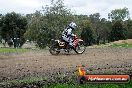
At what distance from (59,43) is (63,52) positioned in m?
0.68

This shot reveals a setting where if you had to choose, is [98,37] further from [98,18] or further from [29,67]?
[29,67]

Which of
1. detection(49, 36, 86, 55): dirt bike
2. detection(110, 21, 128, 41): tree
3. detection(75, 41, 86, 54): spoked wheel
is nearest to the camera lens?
detection(49, 36, 86, 55): dirt bike

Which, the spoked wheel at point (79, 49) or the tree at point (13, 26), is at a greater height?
the tree at point (13, 26)

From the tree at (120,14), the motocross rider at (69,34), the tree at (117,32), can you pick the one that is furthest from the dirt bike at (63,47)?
the tree at (120,14)

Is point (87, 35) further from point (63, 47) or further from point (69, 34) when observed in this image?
point (69, 34)

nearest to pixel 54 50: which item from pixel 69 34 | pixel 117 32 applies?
pixel 69 34

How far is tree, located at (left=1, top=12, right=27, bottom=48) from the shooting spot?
7476 cm

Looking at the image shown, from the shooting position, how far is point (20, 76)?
1169cm

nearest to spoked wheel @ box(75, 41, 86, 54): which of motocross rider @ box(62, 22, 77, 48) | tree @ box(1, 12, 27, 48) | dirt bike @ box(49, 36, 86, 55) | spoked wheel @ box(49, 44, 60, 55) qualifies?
dirt bike @ box(49, 36, 86, 55)

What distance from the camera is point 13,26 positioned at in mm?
74875

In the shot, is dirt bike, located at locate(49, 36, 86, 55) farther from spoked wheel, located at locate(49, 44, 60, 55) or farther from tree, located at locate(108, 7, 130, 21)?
tree, located at locate(108, 7, 130, 21)

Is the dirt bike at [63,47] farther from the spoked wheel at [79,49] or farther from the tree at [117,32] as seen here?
the tree at [117,32]

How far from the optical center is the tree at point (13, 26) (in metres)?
74.8

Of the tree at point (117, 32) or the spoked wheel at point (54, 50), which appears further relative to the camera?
the tree at point (117, 32)
